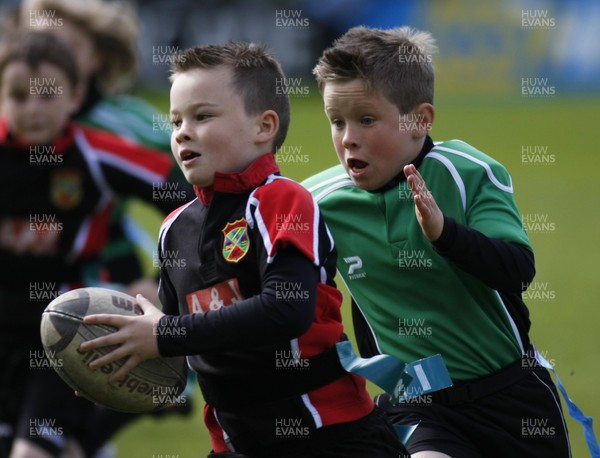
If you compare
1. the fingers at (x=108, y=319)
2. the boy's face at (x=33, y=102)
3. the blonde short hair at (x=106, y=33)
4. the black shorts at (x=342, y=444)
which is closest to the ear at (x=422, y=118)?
the black shorts at (x=342, y=444)

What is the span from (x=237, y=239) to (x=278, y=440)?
0.66 meters

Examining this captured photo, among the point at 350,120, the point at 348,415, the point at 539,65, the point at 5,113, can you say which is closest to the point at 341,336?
the point at 348,415

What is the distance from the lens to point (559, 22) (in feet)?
88.4

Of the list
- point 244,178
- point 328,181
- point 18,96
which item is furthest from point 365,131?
point 18,96

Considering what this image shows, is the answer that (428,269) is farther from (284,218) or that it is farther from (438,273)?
(284,218)

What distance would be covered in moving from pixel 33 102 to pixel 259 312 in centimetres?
323

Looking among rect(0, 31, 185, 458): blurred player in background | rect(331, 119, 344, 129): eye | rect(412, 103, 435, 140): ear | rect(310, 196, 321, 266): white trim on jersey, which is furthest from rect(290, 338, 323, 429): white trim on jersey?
rect(0, 31, 185, 458): blurred player in background

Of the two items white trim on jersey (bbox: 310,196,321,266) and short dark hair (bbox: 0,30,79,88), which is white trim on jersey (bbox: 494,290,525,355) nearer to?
white trim on jersey (bbox: 310,196,321,266)

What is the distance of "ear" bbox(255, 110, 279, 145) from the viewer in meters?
4.00

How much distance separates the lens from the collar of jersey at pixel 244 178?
388 centimetres

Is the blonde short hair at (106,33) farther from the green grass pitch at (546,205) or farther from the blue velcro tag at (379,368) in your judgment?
the blue velcro tag at (379,368)

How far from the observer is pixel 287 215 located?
3740 mm

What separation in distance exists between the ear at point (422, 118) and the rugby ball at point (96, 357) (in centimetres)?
125

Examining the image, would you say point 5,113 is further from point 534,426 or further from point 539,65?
point 539,65
